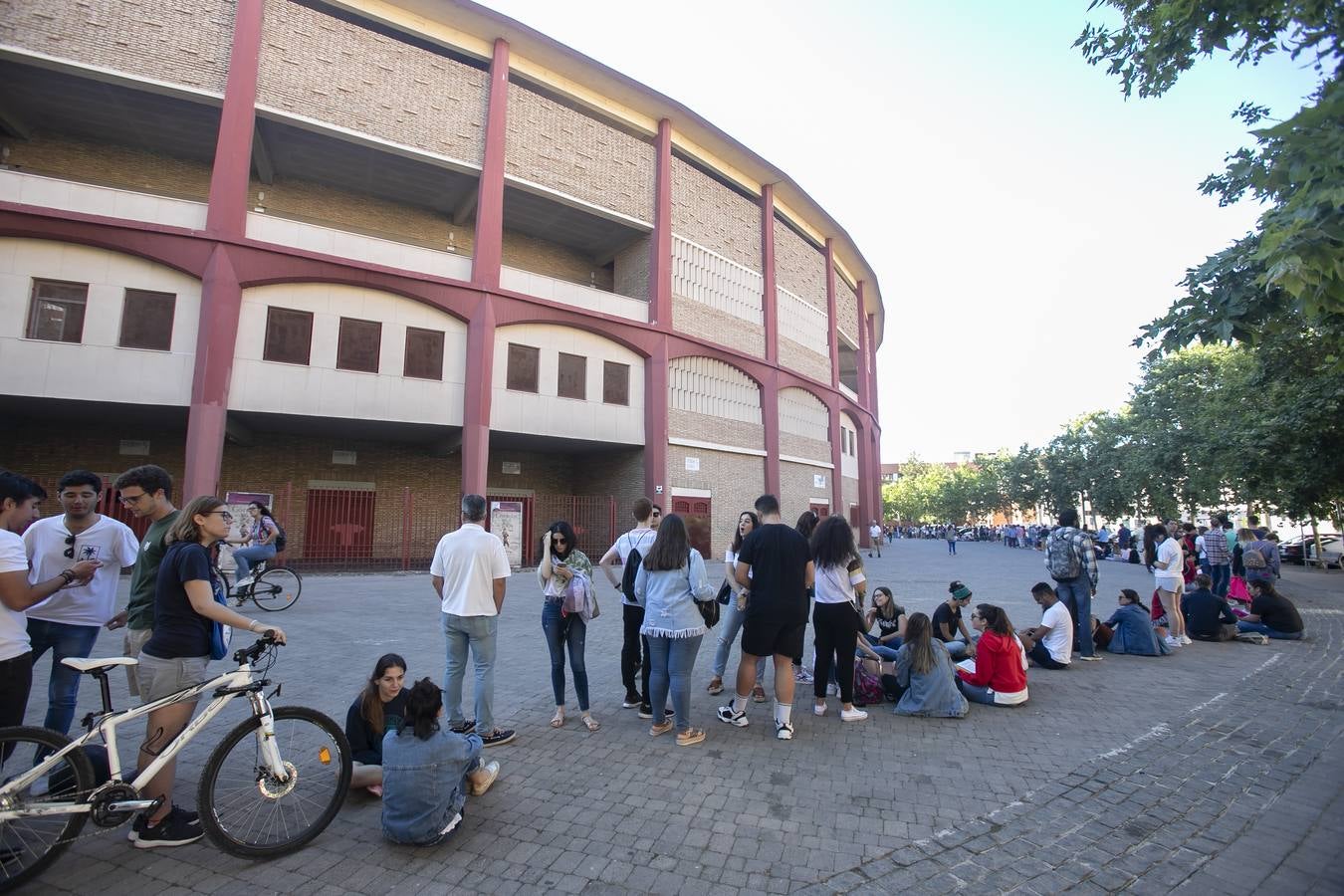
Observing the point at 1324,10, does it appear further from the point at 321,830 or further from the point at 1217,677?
the point at 321,830

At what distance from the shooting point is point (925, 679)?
210 inches

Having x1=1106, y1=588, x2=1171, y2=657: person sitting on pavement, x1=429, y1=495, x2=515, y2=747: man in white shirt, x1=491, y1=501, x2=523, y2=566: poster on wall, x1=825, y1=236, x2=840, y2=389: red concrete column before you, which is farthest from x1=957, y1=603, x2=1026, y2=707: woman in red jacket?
x1=825, y1=236, x2=840, y2=389: red concrete column

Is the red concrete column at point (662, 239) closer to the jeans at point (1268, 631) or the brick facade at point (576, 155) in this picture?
the brick facade at point (576, 155)

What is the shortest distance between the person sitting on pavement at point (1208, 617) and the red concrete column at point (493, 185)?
1569 cm

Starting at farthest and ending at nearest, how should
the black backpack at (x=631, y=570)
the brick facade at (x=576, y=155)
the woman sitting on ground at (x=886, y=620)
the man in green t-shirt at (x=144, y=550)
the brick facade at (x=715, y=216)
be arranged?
the brick facade at (x=715, y=216)
the brick facade at (x=576, y=155)
the woman sitting on ground at (x=886, y=620)
the black backpack at (x=631, y=570)
the man in green t-shirt at (x=144, y=550)

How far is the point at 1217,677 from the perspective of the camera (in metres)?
6.55

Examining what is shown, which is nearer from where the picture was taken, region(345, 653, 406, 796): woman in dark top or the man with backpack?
region(345, 653, 406, 796): woman in dark top

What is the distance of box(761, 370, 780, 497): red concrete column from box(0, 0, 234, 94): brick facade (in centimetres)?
1907

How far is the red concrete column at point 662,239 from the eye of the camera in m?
21.7

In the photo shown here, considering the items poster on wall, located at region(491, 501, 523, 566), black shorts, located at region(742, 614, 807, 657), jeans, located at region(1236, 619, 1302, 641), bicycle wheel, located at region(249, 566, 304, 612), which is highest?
poster on wall, located at region(491, 501, 523, 566)

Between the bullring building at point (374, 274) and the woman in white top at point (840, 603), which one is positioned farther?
the bullring building at point (374, 274)

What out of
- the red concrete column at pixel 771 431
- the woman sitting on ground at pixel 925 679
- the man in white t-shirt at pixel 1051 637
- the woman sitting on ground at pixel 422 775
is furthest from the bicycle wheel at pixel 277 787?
the red concrete column at pixel 771 431

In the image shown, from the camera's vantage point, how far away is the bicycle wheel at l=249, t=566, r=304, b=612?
10.3 m

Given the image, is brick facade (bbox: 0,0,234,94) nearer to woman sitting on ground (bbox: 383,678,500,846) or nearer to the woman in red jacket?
woman sitting on ground (bbox: 383,678,500,846)
